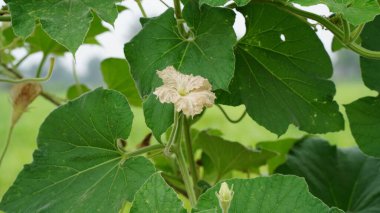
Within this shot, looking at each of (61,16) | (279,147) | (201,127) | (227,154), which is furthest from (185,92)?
(201,127)

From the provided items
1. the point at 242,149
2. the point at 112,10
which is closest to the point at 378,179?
the point at 242,149

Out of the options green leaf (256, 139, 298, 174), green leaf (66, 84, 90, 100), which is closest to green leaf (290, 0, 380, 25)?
green leaf (256, 139, 298, 174)

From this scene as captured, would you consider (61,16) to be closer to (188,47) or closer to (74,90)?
(188,47)

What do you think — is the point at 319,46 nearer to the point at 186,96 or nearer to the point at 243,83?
the point at 243,83

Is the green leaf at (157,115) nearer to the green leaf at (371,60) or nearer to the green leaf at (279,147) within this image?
the green leaf at (371,60)

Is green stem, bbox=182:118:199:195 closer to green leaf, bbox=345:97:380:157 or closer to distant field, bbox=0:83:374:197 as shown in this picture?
green leaf, bbox=345:97:380:157
